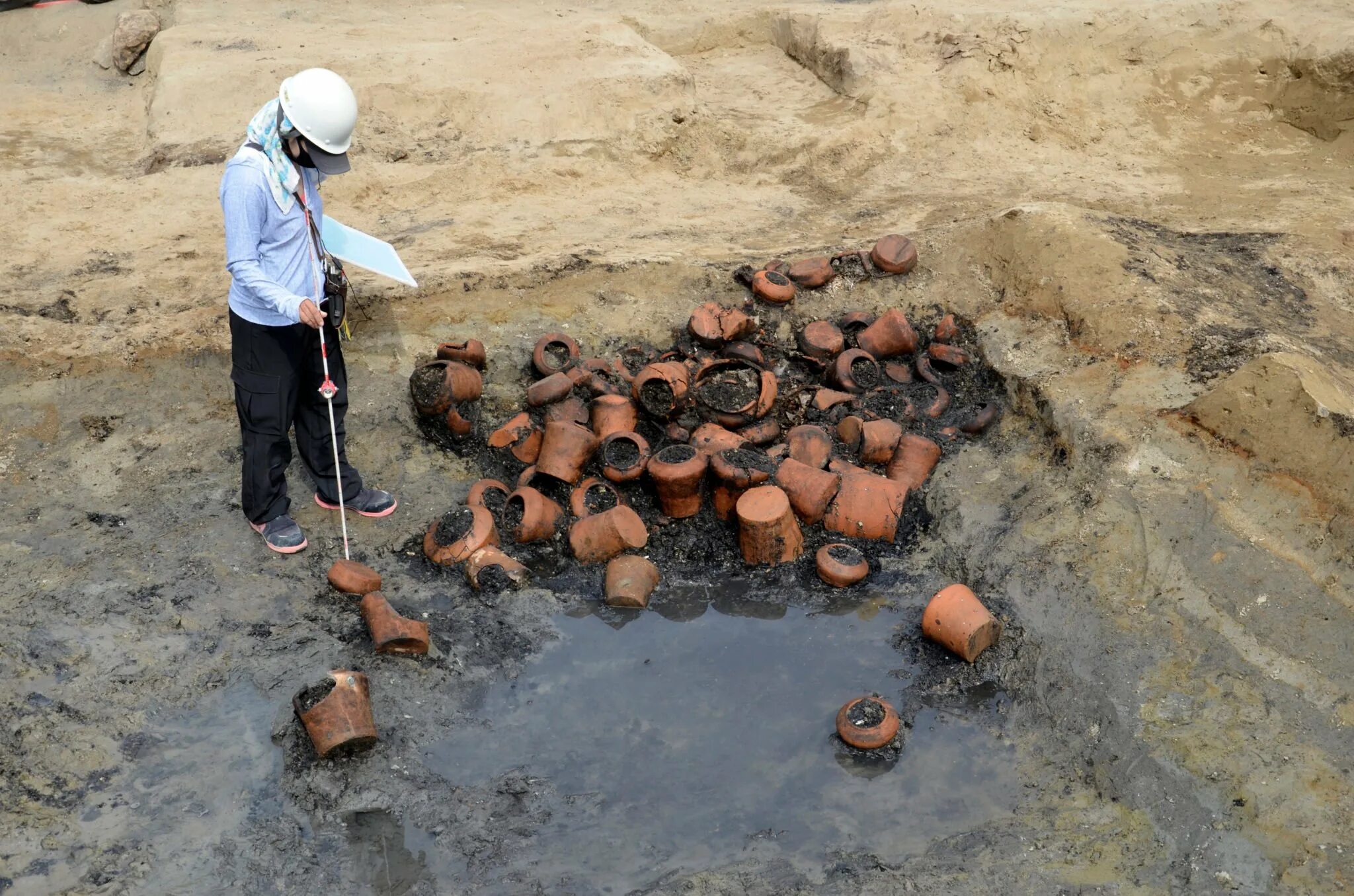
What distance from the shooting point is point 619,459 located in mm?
4609

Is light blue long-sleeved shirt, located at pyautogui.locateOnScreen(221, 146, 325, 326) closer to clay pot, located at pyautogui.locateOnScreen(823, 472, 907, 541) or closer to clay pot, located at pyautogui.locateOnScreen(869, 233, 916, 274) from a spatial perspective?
clay pot, located at pyautogui.locateOnScreen(823, 472, 907, 541)

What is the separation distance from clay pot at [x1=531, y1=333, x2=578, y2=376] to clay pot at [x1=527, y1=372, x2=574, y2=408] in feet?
0.62

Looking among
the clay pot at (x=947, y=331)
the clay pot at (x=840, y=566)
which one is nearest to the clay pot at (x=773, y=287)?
the clay pot at (x=947, y=331)

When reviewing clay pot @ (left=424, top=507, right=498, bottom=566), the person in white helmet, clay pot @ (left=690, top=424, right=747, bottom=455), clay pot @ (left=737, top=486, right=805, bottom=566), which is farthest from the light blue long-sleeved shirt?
clay pot @ (left=737, top=486, right=805, bottom=566)

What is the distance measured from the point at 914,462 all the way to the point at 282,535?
2.73 meters

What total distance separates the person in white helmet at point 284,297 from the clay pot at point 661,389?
4.21 ft

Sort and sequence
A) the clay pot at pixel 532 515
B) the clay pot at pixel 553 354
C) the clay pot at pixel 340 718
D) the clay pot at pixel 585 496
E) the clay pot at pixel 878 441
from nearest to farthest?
the clay pot at pixel 340 718 < the clay pot at pixel 532 515 < the clay pot at pixel 585 496 < the clay pot at pixel 878 441 < the clay pot at pixel 553 354

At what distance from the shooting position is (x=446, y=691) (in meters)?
3.72

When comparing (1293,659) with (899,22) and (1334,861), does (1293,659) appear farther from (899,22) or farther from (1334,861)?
(899,22)

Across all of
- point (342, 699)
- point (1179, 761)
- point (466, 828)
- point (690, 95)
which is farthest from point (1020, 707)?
point (690, 95)

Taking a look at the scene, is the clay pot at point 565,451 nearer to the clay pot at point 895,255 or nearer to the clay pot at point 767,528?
the clay pot at point 767,528

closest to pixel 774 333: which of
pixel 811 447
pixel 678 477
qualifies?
pixel 811 447

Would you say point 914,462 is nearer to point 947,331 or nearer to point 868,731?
point 947,331

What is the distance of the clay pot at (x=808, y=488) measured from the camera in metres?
4.48
